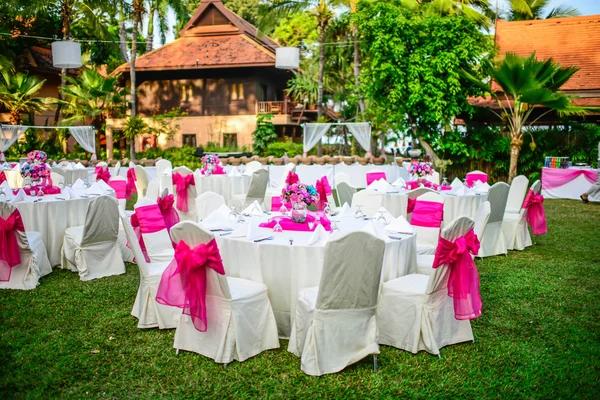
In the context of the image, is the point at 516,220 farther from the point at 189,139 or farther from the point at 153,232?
the point at 189,139

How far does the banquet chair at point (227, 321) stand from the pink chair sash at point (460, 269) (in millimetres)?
1379

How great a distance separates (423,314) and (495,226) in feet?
12.6

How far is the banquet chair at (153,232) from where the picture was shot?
16.7ft

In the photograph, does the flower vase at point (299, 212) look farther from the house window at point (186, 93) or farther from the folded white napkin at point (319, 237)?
the house window at point (186, 93)

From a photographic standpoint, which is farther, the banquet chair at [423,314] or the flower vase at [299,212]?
the flower vase at [299,212]

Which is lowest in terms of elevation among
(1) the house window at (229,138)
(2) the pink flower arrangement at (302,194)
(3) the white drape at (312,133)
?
(2) the pink flower arrangement at (302,194)

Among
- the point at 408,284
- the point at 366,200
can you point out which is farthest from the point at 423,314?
the point at 366,200

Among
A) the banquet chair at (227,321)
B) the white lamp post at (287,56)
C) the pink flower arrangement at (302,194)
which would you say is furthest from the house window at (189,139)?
the banquet chair at (227,321)

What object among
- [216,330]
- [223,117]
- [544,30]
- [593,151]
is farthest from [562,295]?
[223,117]

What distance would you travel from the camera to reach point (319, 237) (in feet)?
14.2

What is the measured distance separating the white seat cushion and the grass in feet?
1.62

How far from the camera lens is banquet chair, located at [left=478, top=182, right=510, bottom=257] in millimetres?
7254

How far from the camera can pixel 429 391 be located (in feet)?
11.9

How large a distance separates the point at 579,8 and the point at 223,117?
19.1 metres
